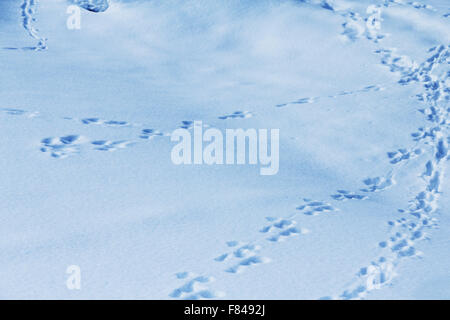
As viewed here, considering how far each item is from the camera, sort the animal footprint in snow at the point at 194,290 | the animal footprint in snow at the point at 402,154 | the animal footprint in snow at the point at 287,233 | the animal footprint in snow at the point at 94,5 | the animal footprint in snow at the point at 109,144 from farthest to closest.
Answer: the animal footprint in snow at the point at 94,5, the animal footprint in snow at the point at 402,154, the animal footprint in snow at the point at 109,144, the animal footprint in snow at the point at 287,233, the animal footprint in snow at the point at 194,290

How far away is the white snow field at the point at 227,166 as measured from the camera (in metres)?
2.09

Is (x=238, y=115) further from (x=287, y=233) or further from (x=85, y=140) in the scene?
(x=287, y=233)

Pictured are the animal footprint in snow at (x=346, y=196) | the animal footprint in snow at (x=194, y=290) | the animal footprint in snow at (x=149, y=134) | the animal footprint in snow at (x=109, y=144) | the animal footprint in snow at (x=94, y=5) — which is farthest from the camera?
the animal footprint in snow at (x=94, y=5)

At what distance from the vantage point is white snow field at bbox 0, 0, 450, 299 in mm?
2088

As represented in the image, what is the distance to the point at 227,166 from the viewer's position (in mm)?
2953

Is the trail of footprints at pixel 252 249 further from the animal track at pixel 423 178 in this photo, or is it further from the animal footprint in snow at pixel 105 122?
the animal footprint in snow at pixel 105 122

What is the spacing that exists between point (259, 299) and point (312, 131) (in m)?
1.89

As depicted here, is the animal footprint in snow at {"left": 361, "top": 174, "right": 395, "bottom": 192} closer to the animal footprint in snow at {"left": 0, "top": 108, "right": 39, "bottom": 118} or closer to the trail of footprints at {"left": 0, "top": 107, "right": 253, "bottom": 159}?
the trail of footprints at {"left": 0, "top": 107, "right": 253, "bottom": 159}

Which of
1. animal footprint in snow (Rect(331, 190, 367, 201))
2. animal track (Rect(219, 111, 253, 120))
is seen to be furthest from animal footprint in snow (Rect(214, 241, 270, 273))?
animal track (Rect(219, 111, 253, 120))

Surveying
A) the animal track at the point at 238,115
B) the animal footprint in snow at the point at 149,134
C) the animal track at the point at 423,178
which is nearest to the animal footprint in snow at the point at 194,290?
the animal track at the point at 423,178

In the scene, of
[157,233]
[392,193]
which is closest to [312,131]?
[392,193]

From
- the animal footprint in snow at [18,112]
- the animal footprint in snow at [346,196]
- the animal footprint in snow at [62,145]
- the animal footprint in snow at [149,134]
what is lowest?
the animal footprint in snow at [346,196]

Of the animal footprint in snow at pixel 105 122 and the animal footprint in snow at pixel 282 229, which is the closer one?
the animal footprint in snow at pixel 282 229
